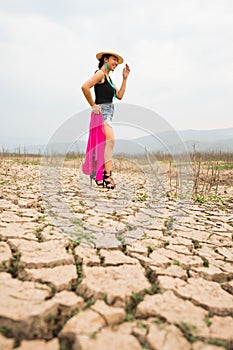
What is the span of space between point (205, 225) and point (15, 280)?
1.67 metres

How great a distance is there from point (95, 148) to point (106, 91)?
668mm

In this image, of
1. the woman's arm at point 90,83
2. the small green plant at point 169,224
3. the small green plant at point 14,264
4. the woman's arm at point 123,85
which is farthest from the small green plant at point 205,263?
the woman's arm at point 123,85

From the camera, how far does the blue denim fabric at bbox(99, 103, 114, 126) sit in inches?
134

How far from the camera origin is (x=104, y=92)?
3357 millimetres

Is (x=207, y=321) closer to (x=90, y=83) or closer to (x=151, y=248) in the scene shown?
(x=151, y=248)

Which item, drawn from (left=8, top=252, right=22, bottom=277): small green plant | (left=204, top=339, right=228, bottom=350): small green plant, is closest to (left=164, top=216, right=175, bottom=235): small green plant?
(left=8, top=252, right=22, bottom=277): small green plant

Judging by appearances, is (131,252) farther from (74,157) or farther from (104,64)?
(74,157)

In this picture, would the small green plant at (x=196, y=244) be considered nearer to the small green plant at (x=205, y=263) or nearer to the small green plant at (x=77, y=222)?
the small green plant at (x=205, y=263)

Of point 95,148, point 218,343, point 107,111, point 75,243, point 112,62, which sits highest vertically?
point 112,62

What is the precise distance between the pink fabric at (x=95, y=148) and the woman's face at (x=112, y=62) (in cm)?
53

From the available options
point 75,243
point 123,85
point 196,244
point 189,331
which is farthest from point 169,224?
point 123,85

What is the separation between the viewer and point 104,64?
3318mm

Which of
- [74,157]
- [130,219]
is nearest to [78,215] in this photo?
[130,219]

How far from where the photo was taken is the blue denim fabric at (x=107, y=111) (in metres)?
3.40
